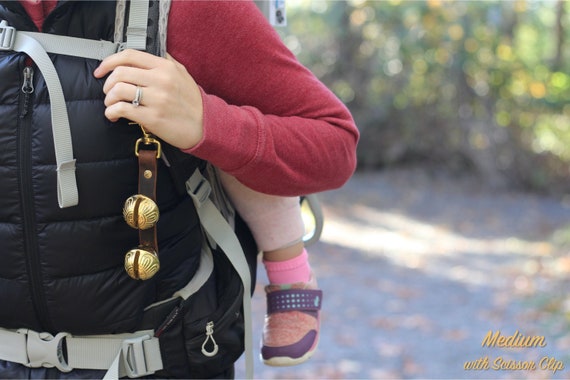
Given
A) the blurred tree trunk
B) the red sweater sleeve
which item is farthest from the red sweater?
the blurred tree trunk

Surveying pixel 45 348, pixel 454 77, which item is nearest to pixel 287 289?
pixel 45 348

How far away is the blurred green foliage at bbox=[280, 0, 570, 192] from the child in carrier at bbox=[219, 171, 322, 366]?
7687 millimetres

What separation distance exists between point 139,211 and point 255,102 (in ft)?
0.96

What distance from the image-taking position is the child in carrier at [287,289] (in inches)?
65.7

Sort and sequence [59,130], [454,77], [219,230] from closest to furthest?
[59,130] < [219,230] < [454,77]

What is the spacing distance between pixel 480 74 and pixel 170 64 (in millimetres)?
8966

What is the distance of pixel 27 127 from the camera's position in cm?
120

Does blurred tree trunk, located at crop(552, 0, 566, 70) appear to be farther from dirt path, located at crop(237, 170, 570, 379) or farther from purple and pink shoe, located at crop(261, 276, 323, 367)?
purple and pink shoe, located at crop(261, 276, 323, 367)

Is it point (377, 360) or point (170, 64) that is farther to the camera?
point (377, 360)

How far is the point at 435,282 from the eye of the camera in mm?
6355

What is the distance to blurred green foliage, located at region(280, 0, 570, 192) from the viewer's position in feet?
30.9

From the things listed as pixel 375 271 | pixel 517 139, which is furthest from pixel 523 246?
pixel 517 139

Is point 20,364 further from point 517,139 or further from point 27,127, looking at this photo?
point 517,139

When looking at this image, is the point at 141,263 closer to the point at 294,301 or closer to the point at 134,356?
the point at 134,356
